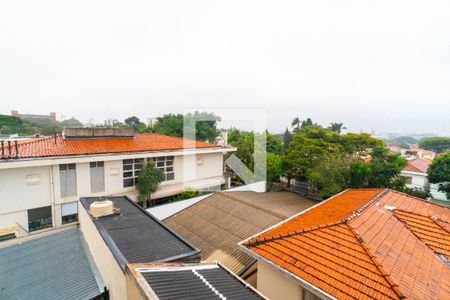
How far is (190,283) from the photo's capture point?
378 centimetres

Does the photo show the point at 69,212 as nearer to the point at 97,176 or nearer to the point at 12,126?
the point at 97,176

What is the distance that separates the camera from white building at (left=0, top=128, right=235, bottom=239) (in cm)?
1043

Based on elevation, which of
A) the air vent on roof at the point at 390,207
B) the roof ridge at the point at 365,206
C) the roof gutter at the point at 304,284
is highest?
the roof ridge at the point at 365,206

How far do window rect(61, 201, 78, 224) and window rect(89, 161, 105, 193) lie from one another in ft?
3.71

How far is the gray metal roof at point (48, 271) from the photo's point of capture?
5129 millimetres

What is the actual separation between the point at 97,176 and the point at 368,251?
12.6m

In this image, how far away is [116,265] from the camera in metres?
4.48

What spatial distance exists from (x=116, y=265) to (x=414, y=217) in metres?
8.25

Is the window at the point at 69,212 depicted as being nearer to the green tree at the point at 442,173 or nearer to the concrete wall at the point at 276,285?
the concrete wall at the point at 276,285

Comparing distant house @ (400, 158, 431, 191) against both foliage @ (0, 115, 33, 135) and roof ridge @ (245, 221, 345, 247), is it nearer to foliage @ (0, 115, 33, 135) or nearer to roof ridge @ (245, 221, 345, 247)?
roof ridge @ (245, 221, 345, 247)

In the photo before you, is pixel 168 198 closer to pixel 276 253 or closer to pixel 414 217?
pixel 276 253

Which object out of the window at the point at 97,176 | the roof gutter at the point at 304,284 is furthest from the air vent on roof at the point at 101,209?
the window at the point at 97,176

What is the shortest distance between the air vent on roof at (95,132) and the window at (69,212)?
4.50 meters

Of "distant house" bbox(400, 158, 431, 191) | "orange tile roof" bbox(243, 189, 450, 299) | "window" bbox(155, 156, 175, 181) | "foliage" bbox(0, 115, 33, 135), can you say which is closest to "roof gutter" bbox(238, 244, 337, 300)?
"orange tile roof" bbox(243, 189, 450, 299)
